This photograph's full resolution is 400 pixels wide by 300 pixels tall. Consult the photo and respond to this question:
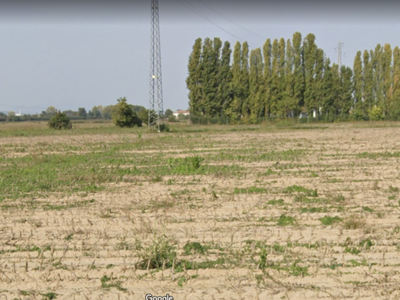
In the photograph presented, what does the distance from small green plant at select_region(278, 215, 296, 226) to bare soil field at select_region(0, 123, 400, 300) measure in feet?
0.24

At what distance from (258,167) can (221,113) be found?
5077 cm

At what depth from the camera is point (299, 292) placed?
577 centimetres

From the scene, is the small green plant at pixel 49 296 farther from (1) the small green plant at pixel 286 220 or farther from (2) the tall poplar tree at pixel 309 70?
(2) the tall poplar tree at pixel 309 70

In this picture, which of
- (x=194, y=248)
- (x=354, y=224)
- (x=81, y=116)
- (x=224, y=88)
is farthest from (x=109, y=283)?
(x=81, y=116)

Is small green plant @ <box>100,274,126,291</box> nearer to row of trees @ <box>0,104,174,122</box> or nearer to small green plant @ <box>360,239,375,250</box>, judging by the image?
small green plant @ <box>360,239,375,250</box>

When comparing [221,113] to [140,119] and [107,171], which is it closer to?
[140,119]

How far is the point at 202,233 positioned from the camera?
8344 mm

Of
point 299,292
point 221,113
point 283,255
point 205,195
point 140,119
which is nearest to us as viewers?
point 299,292

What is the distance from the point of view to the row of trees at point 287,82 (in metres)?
67.4

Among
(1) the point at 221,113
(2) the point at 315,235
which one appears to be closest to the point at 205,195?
(2) the point at 315,235

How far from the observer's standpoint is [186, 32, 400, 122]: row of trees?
6744 centimetres

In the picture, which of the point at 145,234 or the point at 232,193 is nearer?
the point at 145,234

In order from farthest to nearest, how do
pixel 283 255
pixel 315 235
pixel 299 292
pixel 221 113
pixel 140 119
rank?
pixel 221 113
pixel 140 119
pixel 315 235
pixel 283 255
pixel 299 292

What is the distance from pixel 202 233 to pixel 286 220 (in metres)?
1.64
